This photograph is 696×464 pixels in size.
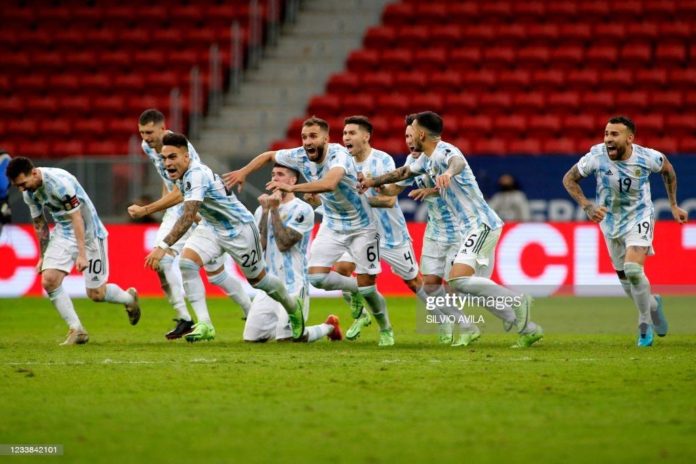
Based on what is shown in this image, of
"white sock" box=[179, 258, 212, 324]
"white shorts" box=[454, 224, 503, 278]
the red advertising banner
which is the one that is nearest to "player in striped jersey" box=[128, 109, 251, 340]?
"white sock" box=[179, 258, 212, 324]

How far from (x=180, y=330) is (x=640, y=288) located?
474 cm

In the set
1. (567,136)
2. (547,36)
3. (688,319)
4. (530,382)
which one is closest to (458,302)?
(530,382)

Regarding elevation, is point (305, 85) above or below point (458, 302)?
above

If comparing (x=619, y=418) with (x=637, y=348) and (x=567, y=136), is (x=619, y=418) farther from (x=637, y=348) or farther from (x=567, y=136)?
(x=567, y=136)

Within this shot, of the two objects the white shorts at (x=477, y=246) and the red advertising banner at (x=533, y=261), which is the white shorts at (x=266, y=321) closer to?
the white shorts at (x=477, y=246)

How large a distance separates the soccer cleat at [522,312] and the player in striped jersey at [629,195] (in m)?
1.08

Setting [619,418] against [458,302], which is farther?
[458,302]

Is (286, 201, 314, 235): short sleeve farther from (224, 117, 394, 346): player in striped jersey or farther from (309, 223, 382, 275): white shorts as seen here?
(309, 223, 382, 275): white shorts

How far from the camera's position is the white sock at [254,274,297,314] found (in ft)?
38.2

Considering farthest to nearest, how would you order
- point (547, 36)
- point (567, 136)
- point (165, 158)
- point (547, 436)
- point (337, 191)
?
point (547, 36)
point (567, 136)
point (337, 191)
point (165, 158)
point (547, 436)

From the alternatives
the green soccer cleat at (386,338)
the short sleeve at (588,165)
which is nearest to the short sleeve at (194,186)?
the green soccer cleat at (386,338)

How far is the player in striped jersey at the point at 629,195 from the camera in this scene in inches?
449

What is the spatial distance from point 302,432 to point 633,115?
17.6m

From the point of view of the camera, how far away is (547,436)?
6.70m
